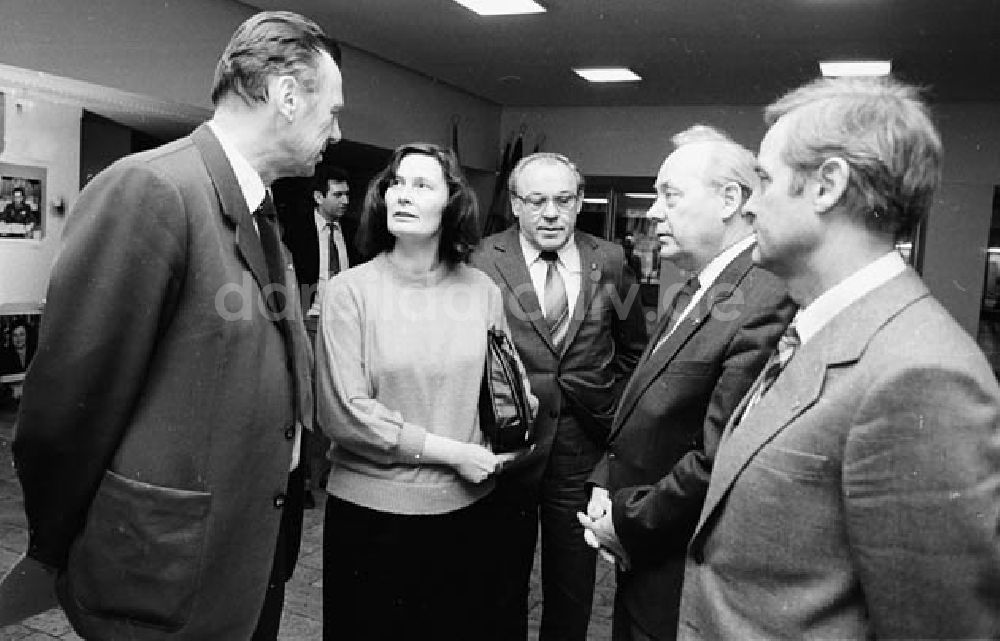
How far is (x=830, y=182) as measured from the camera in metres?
1.17

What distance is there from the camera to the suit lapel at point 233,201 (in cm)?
141

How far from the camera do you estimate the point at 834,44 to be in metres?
6.41

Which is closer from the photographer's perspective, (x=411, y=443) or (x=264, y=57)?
(x=264, y=57)

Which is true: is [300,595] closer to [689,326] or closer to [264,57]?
[689,326]

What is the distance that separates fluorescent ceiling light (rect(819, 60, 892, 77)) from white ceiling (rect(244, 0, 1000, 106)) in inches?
3.8

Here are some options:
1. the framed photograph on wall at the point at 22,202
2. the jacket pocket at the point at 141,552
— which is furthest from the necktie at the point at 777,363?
the framed photograph on wall at the point at 22,202

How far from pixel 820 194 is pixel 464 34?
6061mm

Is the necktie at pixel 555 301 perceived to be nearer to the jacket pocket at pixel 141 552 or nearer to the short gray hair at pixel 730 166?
the short gray hair at pixel 730 166

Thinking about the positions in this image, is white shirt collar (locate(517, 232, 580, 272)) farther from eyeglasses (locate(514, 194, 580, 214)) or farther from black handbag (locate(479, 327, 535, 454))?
black handbag (locate(479, 327, 535, 454))

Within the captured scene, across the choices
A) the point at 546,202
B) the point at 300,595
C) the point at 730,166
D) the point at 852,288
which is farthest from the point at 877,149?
the point at 300,595

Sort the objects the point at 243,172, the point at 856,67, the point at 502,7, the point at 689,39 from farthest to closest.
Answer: the point at 856,67
the point at 689,39
the point at 502,7
the point at 243,172

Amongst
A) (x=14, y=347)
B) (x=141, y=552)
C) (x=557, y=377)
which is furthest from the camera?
(x=14, y=347)

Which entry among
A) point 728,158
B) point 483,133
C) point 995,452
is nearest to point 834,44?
point 483,133

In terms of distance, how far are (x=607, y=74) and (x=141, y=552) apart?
752cm
